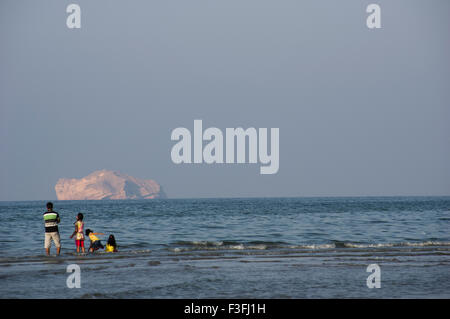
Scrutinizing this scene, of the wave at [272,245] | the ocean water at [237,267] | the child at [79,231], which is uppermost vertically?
the child at [79,231]

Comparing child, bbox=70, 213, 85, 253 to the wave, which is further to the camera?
the wave

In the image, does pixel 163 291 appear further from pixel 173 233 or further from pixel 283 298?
pixel 173 233

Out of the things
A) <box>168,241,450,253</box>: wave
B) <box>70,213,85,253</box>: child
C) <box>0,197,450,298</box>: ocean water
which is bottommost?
<box>168,241,450,253</box>: wave

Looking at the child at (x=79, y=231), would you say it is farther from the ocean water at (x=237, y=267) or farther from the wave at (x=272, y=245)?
the wave at (x=272, y=245)

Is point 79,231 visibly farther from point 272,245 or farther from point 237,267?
point 272,245

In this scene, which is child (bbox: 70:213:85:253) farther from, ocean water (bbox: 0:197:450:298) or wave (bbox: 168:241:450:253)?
wave (bbox: 168:241:450:253)

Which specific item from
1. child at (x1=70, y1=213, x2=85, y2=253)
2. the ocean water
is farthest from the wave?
child at (x1=70, y1=213, x2=85, y2=253)

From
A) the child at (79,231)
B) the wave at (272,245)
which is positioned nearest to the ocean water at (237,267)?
the wave at (272,245)

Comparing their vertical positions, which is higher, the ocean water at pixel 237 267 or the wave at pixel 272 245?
the ocean water at pixel 237 267

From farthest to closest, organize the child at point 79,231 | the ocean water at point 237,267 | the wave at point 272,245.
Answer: the wave at point 272,245, the child at point 79,231, the ocean water at point 237,267

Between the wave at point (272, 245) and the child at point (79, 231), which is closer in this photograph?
the child at point (79, 231)

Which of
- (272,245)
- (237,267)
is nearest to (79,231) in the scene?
(237,267)

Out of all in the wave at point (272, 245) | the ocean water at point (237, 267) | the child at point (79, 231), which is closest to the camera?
the ocean water at point (237, 267)
